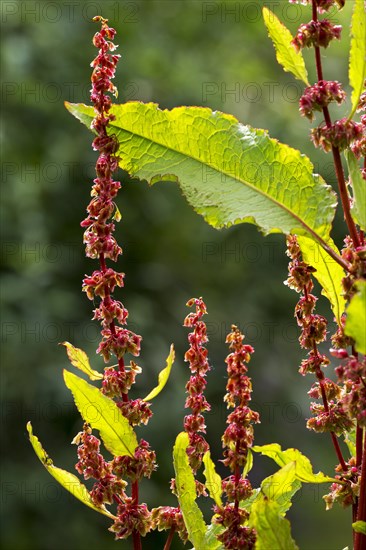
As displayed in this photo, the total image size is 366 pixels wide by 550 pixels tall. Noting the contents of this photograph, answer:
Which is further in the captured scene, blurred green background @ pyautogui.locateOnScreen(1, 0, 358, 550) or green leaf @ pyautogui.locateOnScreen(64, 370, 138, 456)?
blurred green background @ pyautogui.locateOnScreen(1, 0, 358, 550)

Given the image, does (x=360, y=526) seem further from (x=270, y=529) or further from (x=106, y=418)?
(x=106, y=418)

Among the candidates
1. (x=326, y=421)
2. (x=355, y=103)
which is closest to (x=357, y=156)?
(x=355, y=103)

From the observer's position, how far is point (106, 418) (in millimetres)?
585

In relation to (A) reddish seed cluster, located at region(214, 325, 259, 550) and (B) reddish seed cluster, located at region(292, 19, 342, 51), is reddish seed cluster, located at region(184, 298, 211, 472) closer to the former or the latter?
(A) reddish seed cluster, located at region(214, 325, 259, 550)

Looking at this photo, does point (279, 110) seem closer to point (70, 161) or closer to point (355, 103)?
point (70, 161)

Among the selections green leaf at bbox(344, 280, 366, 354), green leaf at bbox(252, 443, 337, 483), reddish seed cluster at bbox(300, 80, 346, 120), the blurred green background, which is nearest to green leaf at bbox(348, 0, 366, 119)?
reddish seed cluster at bbox(300, 80, 346, 120)

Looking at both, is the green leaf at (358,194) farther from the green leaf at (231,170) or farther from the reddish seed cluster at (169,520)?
the reddish seed cluster at (169,520)

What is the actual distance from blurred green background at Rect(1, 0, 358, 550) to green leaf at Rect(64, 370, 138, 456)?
383cm

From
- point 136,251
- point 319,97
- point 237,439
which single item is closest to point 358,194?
point 319,97

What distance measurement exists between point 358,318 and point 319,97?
0.47 feet

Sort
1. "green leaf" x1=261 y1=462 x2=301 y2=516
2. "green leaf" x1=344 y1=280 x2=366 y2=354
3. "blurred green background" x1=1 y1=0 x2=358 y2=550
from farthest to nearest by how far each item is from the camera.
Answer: "blurred green background" x1=1 y1=0 x2=358 y2=550 < "green leaf" x1=261 y1=462 x2=301 y2=516 < "green leaf" x1=344 y1=280 x2=366 y2=354

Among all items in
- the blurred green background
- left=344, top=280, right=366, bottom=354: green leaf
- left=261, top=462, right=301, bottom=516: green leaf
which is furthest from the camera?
the blurred green background

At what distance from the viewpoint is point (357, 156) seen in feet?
1.92

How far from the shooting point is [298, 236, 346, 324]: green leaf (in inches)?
24.0
